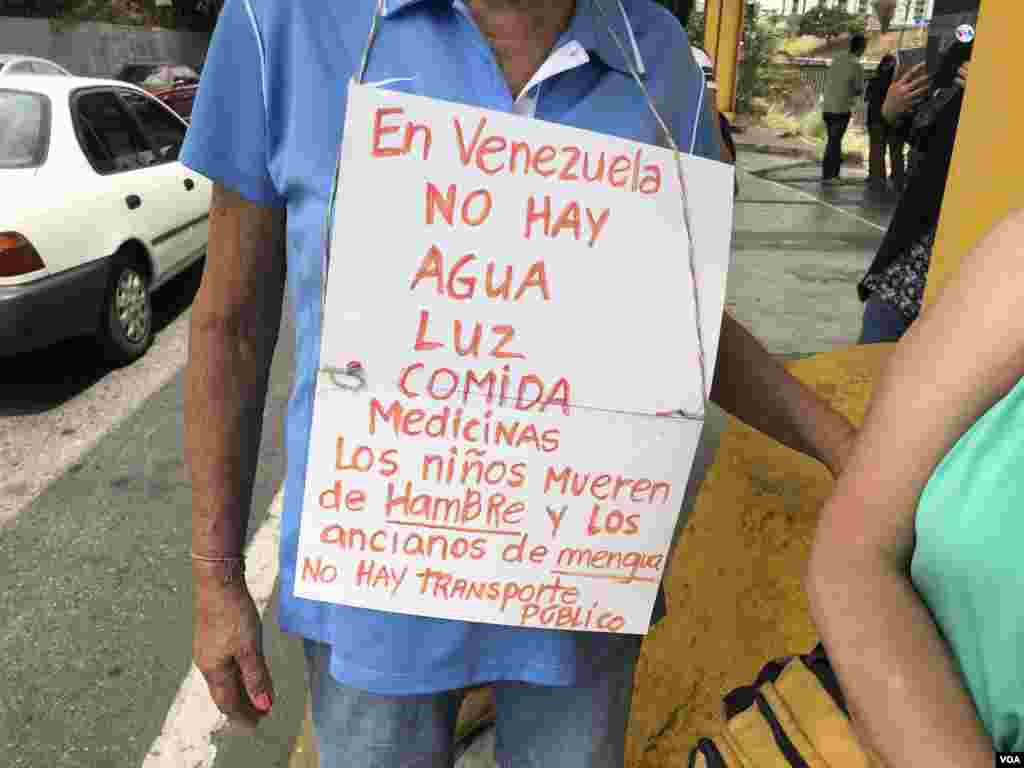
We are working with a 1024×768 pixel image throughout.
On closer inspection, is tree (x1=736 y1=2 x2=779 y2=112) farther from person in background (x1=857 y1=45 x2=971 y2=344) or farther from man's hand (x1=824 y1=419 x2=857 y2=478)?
man's hand (x1=824 y1=419 x2=857 y2=478)

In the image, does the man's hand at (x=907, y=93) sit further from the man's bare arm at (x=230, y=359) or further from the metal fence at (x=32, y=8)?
the metal fence at (x=32, y=8)

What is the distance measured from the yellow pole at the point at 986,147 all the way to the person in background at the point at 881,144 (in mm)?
9003

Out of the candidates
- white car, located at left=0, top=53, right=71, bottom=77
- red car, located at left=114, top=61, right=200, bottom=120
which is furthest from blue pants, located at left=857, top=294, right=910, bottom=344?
red car, located at left=114, top=61, right=200, bottom=120

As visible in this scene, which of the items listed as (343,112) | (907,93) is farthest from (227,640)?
(907,93)

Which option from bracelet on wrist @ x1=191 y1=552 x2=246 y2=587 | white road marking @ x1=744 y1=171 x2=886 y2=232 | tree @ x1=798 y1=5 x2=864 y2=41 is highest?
tree @ x1=798 y1=5 x2=864 y2=41

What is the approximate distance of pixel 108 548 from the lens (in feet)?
10.7

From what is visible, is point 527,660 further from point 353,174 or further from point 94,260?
point 94,260

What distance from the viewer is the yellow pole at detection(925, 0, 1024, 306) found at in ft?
7.52

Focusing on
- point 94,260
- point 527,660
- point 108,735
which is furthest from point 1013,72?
point 94,260

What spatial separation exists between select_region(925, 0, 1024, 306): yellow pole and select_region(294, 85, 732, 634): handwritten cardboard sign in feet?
5.56

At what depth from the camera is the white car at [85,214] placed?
4.18 m

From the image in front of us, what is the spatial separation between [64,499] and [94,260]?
5.04 feet

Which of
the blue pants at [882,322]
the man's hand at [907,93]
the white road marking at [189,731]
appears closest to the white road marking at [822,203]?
the man's hand at [907,93]

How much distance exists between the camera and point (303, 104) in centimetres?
94
